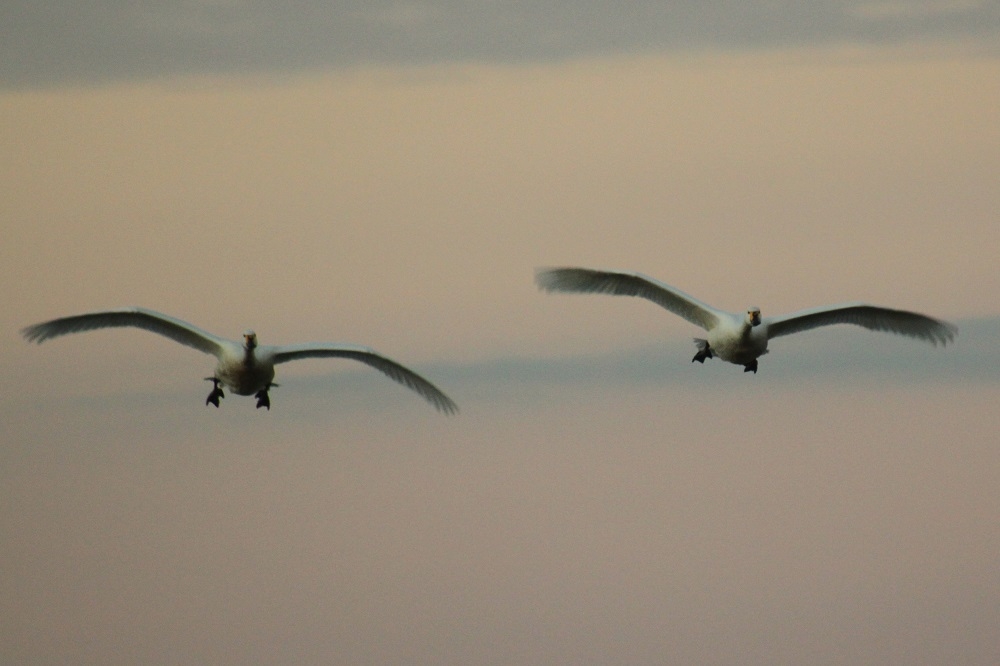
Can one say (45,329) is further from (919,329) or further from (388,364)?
(919,329)

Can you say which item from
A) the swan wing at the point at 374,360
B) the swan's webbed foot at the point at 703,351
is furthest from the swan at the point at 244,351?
the swan's webbed foot at the point at 703,351

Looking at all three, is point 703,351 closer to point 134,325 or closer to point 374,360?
point 374,360

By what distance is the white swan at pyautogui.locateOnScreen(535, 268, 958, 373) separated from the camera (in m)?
96.2

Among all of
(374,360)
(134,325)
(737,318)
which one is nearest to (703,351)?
(737,318)

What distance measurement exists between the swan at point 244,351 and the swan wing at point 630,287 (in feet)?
15.3

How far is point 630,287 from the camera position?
96812mm

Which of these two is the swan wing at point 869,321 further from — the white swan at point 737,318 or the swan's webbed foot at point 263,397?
the swan's webbed foot at point 263,397

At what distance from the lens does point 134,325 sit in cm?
9825

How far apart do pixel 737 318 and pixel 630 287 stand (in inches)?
122

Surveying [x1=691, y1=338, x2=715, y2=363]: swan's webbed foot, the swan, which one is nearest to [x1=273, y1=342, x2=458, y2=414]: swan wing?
the swan

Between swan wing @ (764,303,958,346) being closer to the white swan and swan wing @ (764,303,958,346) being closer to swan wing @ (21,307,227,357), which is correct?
the white swan

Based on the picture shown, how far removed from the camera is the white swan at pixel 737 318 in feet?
316

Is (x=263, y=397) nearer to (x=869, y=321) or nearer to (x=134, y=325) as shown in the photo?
(x=134, y=325)

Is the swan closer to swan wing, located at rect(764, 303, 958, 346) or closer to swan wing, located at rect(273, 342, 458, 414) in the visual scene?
swan wing, located at rect(273, 342, 458, 414)
